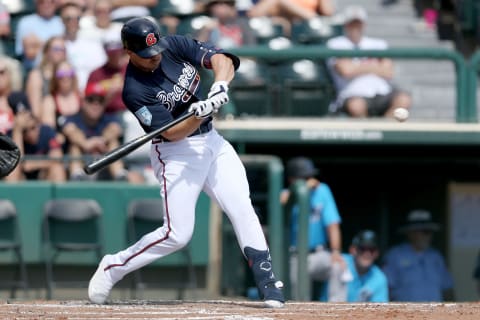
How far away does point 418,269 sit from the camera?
37.4 feet

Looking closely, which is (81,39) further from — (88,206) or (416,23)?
(416,23)

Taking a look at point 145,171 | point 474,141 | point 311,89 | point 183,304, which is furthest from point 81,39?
point 183,304

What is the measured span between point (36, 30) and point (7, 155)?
12.8 feet

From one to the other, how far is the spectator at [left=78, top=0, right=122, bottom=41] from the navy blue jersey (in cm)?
429

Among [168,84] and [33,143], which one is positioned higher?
[33,143]

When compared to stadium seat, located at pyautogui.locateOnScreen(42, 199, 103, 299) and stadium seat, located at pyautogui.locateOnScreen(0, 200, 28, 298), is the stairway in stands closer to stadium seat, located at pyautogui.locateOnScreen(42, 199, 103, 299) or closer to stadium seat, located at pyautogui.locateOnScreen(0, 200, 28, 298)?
stadium seat, located at pyautogui.locateOnScreen(42, 199, 103, 299)

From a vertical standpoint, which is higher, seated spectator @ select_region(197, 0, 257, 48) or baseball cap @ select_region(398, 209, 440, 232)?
seated spectator @ select_region(197, 0, 257, 48)

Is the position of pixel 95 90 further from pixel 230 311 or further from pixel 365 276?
pixel 230 311

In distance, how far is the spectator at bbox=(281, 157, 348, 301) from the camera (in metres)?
10.7

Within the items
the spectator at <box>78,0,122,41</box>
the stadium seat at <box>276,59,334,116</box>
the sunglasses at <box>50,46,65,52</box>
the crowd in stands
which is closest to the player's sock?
the crowd in stands

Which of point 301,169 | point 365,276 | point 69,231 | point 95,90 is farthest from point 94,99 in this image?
point 365,276

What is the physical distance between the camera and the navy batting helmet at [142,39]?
22.4ft

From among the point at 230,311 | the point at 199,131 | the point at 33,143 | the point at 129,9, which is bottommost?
the point at 230,311

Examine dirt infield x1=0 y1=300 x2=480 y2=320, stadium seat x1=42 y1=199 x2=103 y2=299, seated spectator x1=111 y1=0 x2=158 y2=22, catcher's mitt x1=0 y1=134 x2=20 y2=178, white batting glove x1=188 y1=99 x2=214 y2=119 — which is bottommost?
dirt infield x1=0 y1=300 x2=480 y2=320
